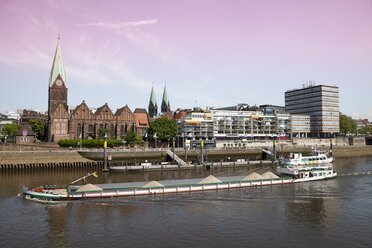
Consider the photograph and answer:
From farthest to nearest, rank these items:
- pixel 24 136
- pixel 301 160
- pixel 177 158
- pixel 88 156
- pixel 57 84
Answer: pixel 57 84, pixel 24 136, pixel 88 156, pixel 177 158, pixel 301 160

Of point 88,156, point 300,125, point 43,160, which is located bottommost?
point 43,160

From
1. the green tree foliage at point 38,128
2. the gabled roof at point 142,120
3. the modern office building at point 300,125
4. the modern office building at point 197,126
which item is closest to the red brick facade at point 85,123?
the green tree foliage at point 38,128

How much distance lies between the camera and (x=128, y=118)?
470 feet

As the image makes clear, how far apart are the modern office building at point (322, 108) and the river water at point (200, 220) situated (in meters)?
135

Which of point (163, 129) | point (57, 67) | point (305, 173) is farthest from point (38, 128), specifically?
point (305, 173)

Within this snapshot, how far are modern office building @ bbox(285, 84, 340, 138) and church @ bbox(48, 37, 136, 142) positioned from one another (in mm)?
109669

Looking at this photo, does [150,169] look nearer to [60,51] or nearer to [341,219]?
[341,219]

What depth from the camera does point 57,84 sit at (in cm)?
14125

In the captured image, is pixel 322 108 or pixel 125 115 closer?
pixel 125 115

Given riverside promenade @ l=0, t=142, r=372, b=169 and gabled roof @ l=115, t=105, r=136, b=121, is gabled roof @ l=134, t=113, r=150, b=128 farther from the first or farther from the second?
riverside promenade @ l=0, t=142, r=372, b=169

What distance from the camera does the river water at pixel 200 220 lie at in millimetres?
31203

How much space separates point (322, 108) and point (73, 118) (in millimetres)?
138530

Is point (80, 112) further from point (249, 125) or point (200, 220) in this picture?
point (200, 220)

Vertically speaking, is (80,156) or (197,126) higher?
(197,126)
